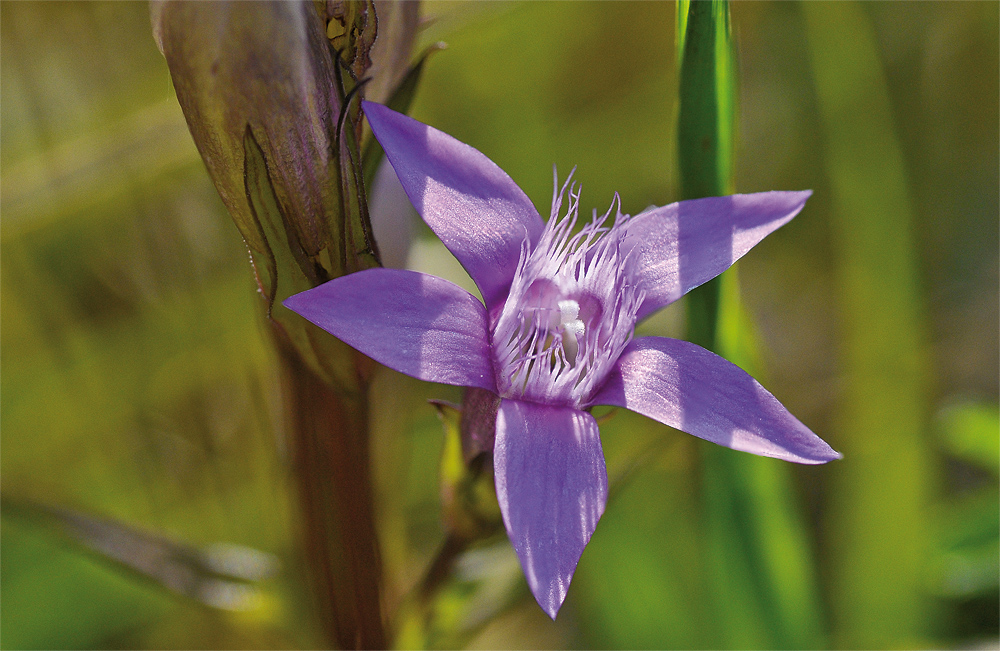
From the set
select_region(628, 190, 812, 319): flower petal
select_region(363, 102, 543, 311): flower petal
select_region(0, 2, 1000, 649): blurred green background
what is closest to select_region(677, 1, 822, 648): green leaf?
select_region(0, 2, 1000, 649): blurred green background

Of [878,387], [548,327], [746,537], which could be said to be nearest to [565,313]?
[548,327]

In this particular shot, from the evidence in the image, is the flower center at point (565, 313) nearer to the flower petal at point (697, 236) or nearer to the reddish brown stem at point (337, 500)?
the flower petal at point (697, 236)

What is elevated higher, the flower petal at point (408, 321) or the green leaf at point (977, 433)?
the flower petal at point (408, 321)

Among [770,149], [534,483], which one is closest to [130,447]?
[534,483]

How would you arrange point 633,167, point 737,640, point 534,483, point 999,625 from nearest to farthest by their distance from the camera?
point 534,483 < point 737,640 < point 999,625 < point 633,167

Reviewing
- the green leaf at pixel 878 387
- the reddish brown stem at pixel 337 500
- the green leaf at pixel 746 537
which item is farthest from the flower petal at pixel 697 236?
the green leaf at pixel 878 387

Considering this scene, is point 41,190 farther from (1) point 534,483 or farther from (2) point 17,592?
(1) point 534,483
